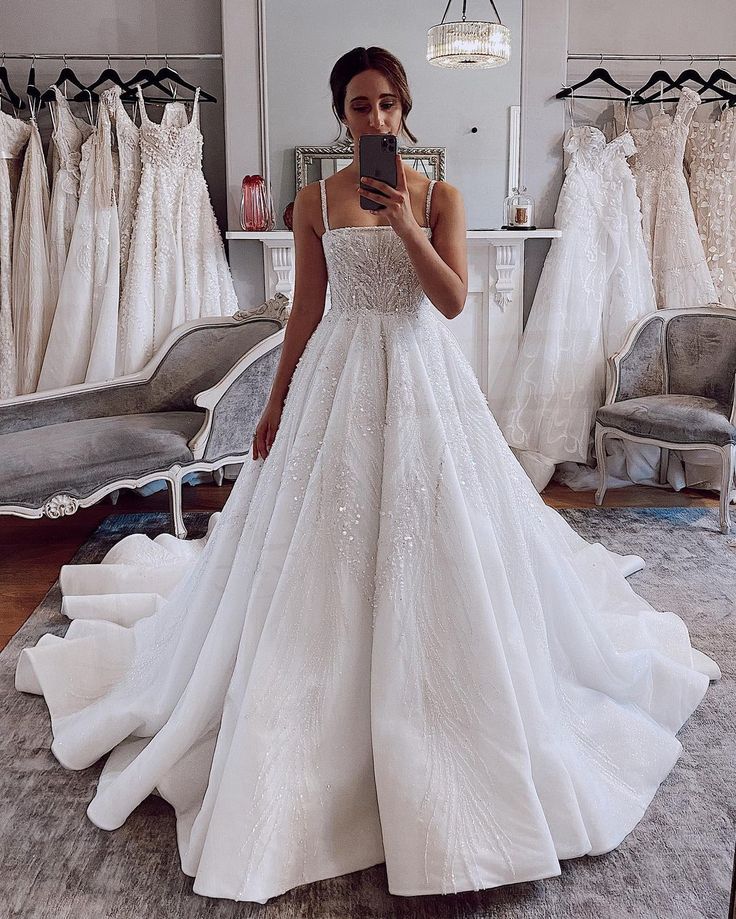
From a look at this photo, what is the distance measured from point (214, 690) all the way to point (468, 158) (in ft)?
11.5

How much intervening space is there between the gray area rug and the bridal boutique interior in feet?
5.92

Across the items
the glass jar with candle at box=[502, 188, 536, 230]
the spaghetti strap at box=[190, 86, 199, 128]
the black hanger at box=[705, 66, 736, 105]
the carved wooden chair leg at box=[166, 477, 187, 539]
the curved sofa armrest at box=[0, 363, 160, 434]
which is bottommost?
the carved wooden chair leg at box=[166, 477, 187, 539]

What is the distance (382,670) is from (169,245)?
3.20 meters

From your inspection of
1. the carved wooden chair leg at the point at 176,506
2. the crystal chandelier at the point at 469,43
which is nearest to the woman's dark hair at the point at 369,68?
the carved wooden chair leg at the point at 176,506

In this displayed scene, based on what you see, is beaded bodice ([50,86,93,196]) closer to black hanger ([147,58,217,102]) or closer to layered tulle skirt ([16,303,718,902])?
black hanger ([147,58,217,102])

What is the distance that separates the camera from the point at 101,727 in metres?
2.03

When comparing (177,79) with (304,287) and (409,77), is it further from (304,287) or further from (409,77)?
(304,287)

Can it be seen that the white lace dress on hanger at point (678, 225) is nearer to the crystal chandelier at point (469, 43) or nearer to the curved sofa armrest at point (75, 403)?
the crystal chandelier at point (469, 43)

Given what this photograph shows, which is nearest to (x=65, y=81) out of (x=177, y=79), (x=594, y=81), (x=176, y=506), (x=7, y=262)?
(x=177, y=79)

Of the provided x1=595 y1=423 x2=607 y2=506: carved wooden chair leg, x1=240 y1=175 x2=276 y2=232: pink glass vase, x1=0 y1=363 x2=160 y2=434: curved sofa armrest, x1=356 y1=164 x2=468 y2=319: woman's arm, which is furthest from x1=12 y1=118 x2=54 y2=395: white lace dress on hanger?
x1=356 y1=164 x2=468 y2=319: woman's arm

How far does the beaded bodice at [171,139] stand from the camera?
14.2ft

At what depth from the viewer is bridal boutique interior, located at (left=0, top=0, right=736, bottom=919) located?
4172 mm

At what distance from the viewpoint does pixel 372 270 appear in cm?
188

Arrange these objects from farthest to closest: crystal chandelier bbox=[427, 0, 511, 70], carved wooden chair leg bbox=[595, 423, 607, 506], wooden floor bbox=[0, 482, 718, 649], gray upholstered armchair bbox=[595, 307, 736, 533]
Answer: carved wooden chair leg bbox=[595, 423, 607, 506]
gray upholstered armchair bbox=[595, 307, 736, 533]
crystal chandelier bbox=[427, 0, 511, 70]
wooden floor bbox=[0, 482, 718, 649]
